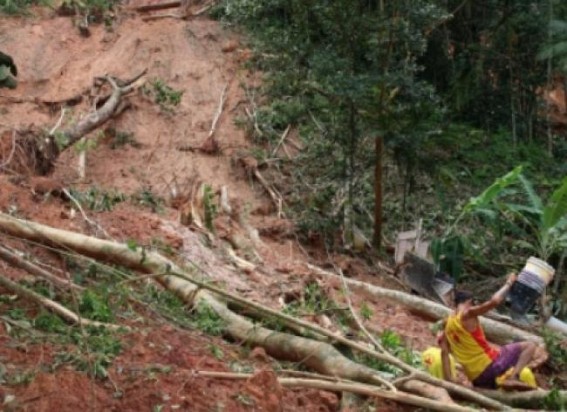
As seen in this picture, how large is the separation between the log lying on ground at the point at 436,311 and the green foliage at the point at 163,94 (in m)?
5.47

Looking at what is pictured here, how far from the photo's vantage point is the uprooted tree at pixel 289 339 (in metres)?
5.12

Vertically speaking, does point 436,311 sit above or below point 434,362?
below

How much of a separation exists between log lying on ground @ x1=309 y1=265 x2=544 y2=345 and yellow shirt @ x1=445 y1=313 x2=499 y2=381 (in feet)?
6.95

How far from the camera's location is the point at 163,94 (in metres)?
14.4

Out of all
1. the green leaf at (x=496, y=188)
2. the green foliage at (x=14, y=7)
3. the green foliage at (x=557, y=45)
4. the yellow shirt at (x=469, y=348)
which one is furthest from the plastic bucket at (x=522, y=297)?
the green foliage at (x=14, y=7)

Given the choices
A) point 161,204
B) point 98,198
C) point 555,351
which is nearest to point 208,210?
point 98,198

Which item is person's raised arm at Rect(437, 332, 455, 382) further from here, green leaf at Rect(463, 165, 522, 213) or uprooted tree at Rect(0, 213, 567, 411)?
green leaf at Rect(463, 165, 522, 213)

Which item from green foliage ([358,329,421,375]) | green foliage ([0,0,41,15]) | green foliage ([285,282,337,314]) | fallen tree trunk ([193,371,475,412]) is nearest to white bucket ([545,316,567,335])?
green foliage ([358,329,421,375])

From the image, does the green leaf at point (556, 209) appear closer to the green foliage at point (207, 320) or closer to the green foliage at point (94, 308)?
the green foliage at point (207, 320)

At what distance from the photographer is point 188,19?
16.8 m

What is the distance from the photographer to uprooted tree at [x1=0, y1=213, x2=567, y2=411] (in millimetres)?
5125

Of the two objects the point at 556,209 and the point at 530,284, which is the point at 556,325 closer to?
the point at 530,284

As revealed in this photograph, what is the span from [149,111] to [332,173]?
3428 mm

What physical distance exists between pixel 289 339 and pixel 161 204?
18.7 feet
